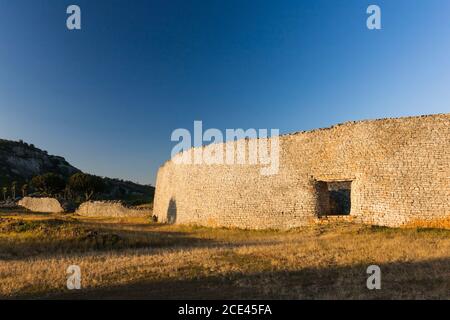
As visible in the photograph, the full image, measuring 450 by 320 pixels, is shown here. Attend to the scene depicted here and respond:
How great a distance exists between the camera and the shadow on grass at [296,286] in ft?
22.4

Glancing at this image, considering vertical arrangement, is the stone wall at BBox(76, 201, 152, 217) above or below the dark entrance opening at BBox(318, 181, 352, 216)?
below

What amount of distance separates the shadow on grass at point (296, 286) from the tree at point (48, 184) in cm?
6131

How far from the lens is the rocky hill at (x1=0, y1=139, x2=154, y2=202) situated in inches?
3204

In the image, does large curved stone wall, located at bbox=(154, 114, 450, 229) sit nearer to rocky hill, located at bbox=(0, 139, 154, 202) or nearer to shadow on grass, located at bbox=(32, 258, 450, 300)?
shadow on grass, located at bbox=(32, 258, 450, 300)

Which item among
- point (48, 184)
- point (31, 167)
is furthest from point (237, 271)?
point (31, 167)

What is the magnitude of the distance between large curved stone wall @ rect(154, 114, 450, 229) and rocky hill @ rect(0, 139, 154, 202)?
54.6 m

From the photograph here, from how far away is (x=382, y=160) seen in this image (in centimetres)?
1911

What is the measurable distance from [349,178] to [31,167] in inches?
3470

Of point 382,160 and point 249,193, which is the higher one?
Result: point 382,160

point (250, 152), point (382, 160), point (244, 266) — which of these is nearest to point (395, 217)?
point (382, 160)

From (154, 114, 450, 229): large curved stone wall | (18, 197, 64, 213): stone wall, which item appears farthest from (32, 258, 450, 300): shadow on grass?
(18, 197, 64, 213): stone wall

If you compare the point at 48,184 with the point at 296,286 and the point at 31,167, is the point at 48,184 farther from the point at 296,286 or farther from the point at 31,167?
the point at 296,286
